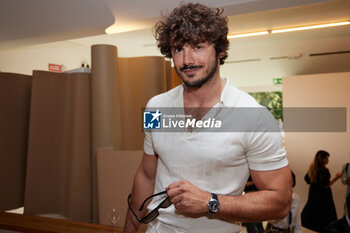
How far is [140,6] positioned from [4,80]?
1.33 m

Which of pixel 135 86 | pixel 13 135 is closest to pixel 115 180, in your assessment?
pixel 135 86

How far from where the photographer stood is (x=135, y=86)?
2861 mm

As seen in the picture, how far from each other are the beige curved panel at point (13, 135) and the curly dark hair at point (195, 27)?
2.07m

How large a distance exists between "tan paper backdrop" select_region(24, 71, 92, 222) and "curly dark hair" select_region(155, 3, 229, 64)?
1.67 metres

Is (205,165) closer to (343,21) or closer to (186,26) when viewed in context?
(186,26)

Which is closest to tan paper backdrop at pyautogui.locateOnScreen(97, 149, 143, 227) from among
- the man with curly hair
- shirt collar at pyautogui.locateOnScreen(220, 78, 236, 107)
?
the man with curly hair

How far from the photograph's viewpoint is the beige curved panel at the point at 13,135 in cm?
279

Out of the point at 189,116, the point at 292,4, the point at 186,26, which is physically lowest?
the point at 189,116

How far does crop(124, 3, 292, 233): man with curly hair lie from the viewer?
1.05 m

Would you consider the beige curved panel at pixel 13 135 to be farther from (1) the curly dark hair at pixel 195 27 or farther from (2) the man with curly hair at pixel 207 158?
(1) the curly dark hair at pixel 195 27

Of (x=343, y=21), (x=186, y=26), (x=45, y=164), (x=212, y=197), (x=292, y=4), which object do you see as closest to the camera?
(x=212, y=197)

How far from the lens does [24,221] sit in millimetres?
2525

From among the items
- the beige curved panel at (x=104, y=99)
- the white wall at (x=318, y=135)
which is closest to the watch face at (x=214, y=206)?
the beige curved panel at (x=104, y=99)

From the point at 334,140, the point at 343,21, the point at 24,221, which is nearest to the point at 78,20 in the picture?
the point at 24,221
